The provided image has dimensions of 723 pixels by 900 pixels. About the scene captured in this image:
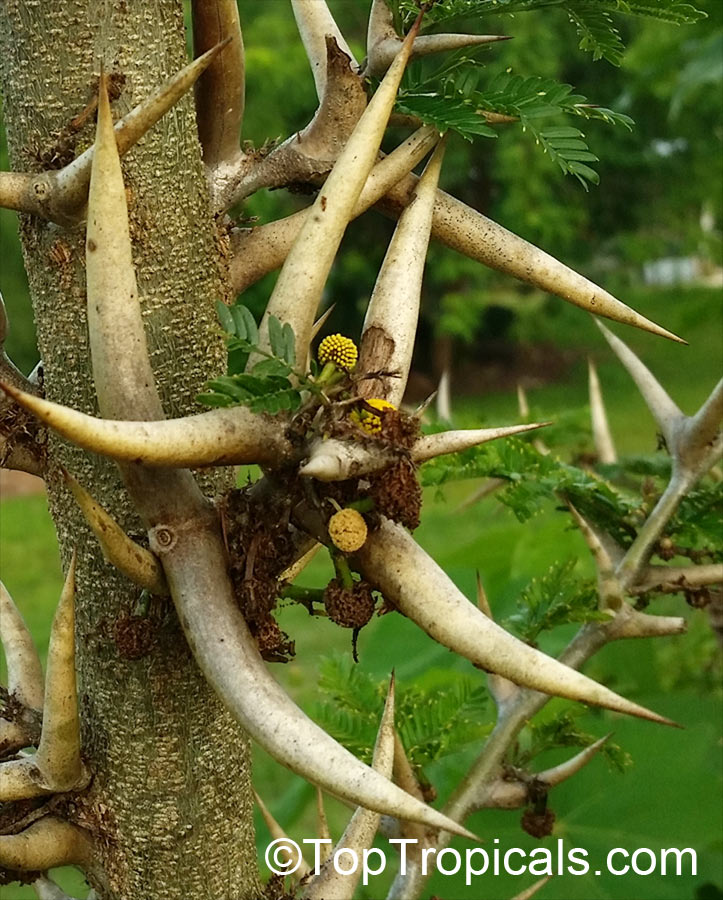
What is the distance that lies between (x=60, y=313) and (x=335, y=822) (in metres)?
2.47

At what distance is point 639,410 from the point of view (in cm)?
741

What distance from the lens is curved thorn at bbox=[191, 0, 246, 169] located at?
683 millimetres

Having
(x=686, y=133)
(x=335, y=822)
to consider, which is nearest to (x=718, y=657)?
(x=335, y=822)

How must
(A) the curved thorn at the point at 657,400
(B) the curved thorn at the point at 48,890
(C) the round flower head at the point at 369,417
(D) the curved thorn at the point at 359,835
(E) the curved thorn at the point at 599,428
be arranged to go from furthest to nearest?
(E) the curved thorn at the point at 599,428 → (A) the curved thorn at the point at 657,400 → (B) the curved thorn at the point at 48,890 → (D) the curved thorn at the point at 359,835 → (C) the round flower head at the point at 369,417

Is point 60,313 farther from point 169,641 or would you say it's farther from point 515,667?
point 515,667

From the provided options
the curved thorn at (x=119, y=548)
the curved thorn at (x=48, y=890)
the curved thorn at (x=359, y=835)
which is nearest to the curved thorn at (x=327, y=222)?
the curved thorn at (x=119, y=548)

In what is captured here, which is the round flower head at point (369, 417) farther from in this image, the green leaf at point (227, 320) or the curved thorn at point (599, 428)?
the curved thorn at point (599, 428)

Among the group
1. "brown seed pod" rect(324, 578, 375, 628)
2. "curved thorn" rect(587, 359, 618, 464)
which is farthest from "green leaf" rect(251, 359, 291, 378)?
"curved thorn" rect(587, 359, 618, 464)

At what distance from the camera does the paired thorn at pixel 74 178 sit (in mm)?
526

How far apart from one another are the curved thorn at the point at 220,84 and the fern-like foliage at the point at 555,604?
1.52ft

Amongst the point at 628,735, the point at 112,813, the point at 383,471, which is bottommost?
the point at 628,735

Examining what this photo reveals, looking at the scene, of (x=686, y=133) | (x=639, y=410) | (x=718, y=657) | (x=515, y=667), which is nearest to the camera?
(x=515, y=667)

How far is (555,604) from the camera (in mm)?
984

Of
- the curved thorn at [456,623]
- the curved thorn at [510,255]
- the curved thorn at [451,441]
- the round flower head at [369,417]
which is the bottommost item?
the curved thorn at [456,623]
